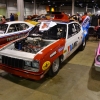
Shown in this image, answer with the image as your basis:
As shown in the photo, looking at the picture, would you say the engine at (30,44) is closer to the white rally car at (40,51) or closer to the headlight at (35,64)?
the white rally car at (40,51)

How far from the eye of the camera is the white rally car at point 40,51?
3.55m

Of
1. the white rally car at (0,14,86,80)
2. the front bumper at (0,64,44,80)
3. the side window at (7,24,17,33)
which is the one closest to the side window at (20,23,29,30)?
the side window at (7,24,17,33)

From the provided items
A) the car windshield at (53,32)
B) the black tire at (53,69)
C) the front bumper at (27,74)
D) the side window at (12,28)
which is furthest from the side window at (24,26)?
the front bumper at (27,74)

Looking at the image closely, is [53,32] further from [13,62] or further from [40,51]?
[13,62]

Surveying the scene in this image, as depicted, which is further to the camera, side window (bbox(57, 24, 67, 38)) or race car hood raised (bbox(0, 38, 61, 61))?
side window (bbox(57, 24, 67, 38))

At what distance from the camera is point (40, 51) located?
3.75 m

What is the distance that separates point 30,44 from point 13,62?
97 cm

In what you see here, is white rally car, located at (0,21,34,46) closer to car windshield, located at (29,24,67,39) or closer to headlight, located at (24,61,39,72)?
car windshield, located at (29,24,67,39)

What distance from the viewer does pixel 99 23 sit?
9914 millimetres

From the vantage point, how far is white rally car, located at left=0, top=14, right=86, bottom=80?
140 inches

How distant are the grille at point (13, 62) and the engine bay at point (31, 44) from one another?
1.80 feet

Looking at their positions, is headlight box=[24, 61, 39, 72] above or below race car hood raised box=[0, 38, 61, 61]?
below

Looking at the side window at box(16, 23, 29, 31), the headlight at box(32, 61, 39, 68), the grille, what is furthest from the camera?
the side window at box(16, 23, 29, 31)

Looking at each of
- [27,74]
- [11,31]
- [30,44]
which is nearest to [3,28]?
[11,31]
